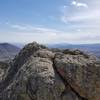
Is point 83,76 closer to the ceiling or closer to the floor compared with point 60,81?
closer to the ceiling

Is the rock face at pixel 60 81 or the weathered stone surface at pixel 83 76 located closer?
the rock face at pixel 60 81

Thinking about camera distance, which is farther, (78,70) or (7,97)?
(7,97)

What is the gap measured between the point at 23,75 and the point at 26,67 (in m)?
1.13

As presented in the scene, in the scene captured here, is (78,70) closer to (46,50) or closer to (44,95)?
(44,95)

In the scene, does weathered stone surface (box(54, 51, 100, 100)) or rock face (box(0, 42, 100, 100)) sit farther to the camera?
weathered stone surface (box(54, 51, 100, 100))

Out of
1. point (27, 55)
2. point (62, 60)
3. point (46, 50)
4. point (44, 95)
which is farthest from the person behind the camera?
point (27, 55)

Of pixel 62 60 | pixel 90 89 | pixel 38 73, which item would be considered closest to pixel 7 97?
pixel 38 73

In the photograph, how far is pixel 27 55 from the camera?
77.2ft

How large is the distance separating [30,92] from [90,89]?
4.27 meters

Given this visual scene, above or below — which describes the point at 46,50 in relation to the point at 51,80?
above

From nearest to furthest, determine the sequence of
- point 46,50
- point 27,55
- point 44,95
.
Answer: point 44,95, point 46,50, point 27,55

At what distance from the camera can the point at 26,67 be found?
800 inches

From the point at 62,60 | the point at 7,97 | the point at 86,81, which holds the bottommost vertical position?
the point at 7,97

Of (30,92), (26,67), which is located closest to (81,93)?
(30,92)
